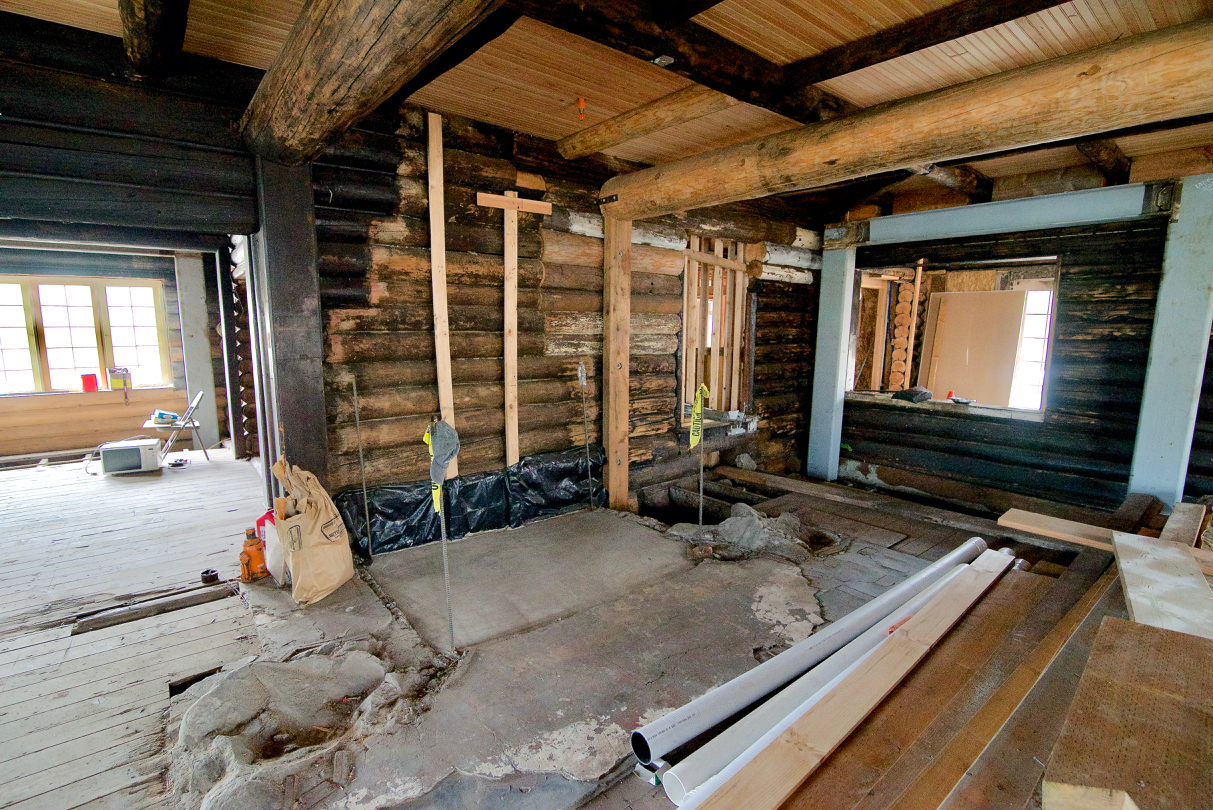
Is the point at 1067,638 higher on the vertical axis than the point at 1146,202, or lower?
lower

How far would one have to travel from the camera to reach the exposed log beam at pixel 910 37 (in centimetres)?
233

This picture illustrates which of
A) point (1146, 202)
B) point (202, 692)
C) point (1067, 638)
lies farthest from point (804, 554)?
point (1146, 202)

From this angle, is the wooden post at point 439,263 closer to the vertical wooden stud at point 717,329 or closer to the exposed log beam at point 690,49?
the exposed log beam at point 690,49

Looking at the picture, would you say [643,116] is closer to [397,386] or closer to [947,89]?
[947,89]

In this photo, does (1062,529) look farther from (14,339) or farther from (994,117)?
(14,339)

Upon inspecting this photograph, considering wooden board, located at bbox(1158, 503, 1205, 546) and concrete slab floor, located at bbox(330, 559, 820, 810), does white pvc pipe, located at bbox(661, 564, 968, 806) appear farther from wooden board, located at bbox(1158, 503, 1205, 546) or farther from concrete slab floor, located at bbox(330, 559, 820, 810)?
wooden board, located at bbox(1158, 503, 1205, 546)

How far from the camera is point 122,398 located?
7922 millimetres

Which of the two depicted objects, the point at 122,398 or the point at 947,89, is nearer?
the point at 947,89

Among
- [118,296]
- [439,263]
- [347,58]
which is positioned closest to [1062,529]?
[439,263]

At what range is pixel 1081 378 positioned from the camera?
5.02 metres

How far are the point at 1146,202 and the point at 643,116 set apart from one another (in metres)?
4.25

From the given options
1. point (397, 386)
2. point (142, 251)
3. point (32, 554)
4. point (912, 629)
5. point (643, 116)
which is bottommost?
point (32, 554)

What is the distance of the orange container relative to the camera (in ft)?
11.5

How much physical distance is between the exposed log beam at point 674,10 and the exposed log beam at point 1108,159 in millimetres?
3603
